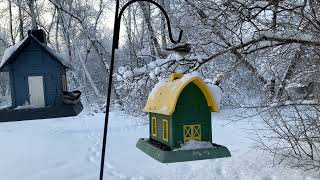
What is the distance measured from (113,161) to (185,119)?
14.4 feet

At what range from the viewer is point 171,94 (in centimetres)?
275

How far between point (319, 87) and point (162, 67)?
2.04m

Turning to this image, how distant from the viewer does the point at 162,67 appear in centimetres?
585

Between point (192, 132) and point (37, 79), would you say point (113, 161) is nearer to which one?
point (37, 79)

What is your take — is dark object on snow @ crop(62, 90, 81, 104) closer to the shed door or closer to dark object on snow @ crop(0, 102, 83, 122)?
dark object on snow @ crop(0, 102, 83, 122)

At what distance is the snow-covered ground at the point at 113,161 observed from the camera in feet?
19.9

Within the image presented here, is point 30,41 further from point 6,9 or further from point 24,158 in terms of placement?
point 6,9

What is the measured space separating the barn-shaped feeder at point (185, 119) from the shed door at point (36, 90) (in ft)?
8.82

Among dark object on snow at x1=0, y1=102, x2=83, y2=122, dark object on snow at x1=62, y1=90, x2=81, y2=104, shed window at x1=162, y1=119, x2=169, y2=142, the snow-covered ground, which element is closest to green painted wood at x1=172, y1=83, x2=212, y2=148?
shed window at x1=162, y1=119, x2=169, y2=142

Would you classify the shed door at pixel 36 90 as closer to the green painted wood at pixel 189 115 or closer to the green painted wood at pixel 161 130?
the green painted wood at pixel 161 130

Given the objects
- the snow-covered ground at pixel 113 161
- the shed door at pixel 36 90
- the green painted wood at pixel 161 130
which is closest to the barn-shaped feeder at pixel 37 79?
the shed door at pixel 36 90

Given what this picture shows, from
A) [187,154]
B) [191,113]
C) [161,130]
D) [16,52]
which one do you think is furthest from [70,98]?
[187,154]

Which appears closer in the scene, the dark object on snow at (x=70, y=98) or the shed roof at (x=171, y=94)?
the shed roof at (x=171, y=94)

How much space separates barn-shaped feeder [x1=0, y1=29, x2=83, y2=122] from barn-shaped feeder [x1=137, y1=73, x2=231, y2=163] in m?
2.32
